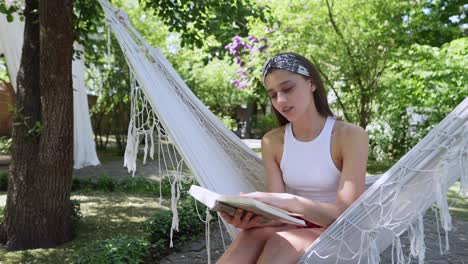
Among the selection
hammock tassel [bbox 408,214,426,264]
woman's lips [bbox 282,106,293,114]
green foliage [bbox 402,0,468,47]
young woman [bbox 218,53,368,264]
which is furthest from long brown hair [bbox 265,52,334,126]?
green foliage [bbox 402,0,468,47]

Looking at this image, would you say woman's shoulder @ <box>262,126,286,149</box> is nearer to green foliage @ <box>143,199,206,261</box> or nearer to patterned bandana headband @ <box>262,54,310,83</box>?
patterned bandana headband @ <box>262,54,310,83</box>

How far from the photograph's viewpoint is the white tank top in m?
1.50

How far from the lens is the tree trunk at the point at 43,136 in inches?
98.7

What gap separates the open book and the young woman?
0.22ft

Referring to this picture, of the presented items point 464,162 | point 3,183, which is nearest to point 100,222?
point 3,183

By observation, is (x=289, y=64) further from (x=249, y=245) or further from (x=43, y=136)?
(x=43, y=136)

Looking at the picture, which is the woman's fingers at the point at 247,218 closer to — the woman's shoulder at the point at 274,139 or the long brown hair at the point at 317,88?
the woman's shoulder at the point at 274,139

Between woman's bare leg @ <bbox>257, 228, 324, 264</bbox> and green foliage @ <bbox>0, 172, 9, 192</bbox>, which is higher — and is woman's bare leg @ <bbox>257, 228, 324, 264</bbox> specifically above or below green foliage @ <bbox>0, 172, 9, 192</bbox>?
above

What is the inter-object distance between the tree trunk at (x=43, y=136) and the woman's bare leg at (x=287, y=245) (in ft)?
5.63

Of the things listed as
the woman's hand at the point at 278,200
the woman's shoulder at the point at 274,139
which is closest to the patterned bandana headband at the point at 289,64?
the woman's shoulder at the point at 274,139

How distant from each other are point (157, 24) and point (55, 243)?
27.4 feet

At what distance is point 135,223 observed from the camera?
3.37 m

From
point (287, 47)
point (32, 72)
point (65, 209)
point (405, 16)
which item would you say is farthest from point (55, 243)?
point (405, 16)

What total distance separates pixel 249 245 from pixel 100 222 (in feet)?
7.42
